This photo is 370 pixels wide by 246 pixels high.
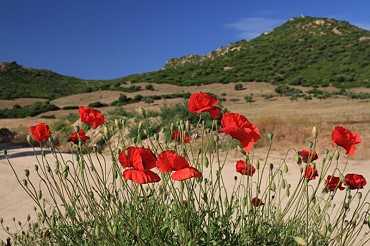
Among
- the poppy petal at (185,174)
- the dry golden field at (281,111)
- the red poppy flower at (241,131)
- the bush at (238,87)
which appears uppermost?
the red poppy flower at (241,131)

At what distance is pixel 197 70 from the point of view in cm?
5419

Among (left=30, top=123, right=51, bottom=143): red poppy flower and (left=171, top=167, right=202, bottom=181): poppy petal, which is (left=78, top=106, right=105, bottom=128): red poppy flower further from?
(left=171, top=167, right=202, bottom=181): poppy petal

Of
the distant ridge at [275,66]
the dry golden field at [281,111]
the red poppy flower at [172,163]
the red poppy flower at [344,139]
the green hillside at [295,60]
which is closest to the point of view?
the red poppy flower at [172,163]

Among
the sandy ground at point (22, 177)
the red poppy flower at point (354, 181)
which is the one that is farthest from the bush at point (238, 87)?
the red poppy flower at point (354, 181)

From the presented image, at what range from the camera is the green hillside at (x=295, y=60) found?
44.2m

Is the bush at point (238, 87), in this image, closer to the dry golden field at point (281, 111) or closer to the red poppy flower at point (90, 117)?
the dry golden field at point (281, 111)

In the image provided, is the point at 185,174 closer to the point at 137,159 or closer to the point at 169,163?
the point at 169,163

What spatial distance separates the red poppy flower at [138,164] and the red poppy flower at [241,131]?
0.39 metres

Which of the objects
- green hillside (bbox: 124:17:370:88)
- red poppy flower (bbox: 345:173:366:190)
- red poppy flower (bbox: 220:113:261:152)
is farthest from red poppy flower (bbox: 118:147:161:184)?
green hillside (bbox: 124:17:370:88)

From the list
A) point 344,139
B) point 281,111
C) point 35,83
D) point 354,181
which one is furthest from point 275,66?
point 344,139

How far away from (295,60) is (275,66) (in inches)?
130

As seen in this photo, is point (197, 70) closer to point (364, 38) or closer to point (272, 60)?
point (272, 60)

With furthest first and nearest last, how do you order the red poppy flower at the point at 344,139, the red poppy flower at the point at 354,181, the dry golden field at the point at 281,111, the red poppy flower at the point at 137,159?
the dry golden field at the point at 281,111, the red poppy flower at the point at 354,181, the red poppy flower at the point at 344,139, the red poppy flower at the point at 137,159

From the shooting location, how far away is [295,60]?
5300 cm
